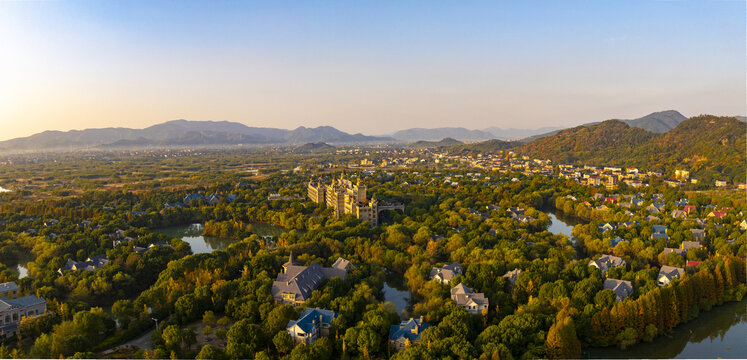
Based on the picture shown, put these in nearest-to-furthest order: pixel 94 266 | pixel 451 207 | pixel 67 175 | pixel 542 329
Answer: pixel 542 329 < pixel 94 266 < pixel 451 207 < pixel 67 175

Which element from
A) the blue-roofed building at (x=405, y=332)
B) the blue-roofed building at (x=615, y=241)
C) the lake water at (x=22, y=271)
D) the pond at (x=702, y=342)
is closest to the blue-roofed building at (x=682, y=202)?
the blue-roofed building at (x=615, y=241)

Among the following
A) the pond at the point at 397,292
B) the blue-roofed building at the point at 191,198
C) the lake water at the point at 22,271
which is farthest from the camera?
the blue-roofed building at the point at 191,198

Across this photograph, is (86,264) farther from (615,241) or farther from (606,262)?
(615,241)

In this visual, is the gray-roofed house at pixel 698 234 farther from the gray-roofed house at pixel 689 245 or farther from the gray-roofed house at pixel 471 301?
the gray-roofed house at pixel 471 301

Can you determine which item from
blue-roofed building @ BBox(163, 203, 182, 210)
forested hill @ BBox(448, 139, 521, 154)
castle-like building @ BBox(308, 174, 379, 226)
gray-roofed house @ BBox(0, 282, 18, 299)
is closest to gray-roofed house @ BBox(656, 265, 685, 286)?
castle-like building @ BBox(308, 174, 379, 226)

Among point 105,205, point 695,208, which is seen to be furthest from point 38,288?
point 695,208

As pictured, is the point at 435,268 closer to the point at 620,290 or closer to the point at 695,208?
the point at 620,290

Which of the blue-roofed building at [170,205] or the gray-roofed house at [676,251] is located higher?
the blue-roofed building at [170,205]
